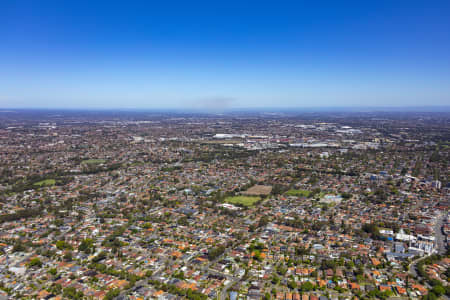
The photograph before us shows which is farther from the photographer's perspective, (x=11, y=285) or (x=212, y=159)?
(x=212, y=159)

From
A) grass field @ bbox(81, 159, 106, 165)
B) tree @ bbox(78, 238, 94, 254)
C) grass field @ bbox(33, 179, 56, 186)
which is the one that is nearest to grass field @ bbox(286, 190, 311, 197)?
tree @ bbox(78, 238, 94, 254)

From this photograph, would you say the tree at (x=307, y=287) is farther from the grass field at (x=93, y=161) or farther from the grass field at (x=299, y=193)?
the grass field at (x=93, y=161)

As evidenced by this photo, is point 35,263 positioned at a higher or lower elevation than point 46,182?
lower

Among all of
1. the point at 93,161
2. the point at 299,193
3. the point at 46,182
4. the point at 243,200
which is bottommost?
the point at 243,200

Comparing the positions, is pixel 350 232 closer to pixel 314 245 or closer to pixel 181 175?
pixel 314 245

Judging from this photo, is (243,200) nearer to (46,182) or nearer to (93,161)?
(46,182)

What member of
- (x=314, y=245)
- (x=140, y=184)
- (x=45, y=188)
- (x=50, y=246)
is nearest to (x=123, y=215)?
(x=50, y=246)

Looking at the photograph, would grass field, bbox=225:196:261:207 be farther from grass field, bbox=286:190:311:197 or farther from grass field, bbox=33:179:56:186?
grass field, bbox=33:179:56:186

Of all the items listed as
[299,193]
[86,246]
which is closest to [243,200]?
[299,193]

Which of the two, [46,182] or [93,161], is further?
[93,161]
